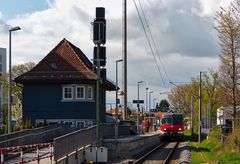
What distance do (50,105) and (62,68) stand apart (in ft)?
14.2

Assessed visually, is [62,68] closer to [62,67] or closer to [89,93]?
[62,67]

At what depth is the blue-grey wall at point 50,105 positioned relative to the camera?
55.8 m

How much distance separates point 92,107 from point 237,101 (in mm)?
17408

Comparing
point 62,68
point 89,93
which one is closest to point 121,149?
point 89,93

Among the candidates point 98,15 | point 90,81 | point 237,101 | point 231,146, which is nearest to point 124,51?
point 90,81

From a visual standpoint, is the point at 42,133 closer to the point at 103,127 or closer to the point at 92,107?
the point at 103,127

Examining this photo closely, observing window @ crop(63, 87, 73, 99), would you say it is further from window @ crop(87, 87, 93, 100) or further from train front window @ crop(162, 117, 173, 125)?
train front window @ crop(162, 117, 173, 125)

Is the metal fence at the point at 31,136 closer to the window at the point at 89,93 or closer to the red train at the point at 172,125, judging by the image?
the window at the point at 89,93

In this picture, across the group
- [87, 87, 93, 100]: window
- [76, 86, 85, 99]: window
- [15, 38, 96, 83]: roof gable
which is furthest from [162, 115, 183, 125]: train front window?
[76, 86, 85, 99]: window

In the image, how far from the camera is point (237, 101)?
43.5 m

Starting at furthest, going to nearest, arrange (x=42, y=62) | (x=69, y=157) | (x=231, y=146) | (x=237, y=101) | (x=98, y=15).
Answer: (x=42, y=62), (x=237, y=101), (x=231, y=146), (x=98, y=15), (x=69, y=157)

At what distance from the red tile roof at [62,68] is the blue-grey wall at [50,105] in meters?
0.87

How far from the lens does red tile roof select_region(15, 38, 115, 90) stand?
56062 mm

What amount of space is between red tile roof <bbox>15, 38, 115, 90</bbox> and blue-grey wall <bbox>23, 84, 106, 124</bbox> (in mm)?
866
